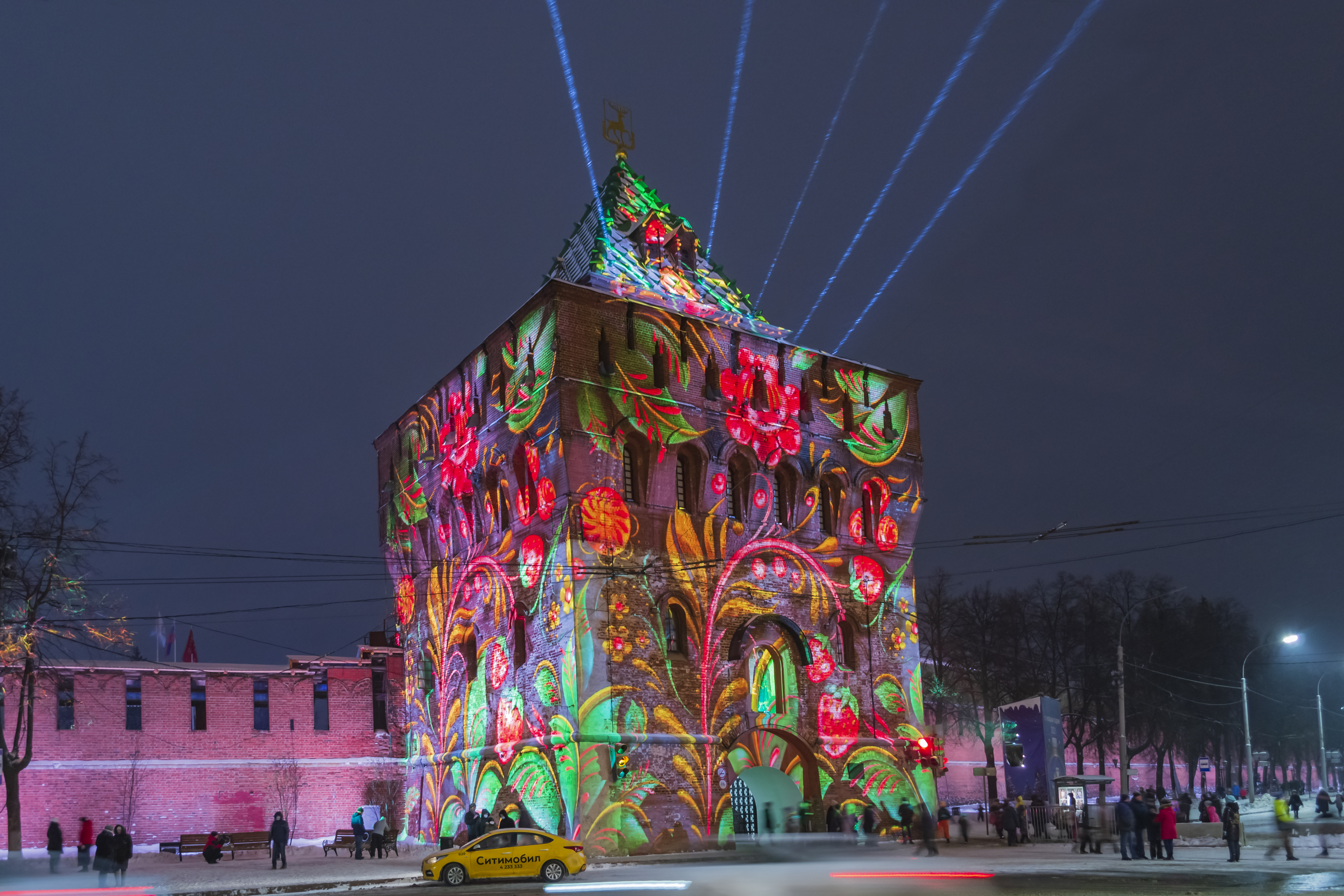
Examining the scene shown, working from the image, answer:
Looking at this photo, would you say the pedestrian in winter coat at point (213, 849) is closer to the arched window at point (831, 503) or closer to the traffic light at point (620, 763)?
the traffic light at point (620, 763)

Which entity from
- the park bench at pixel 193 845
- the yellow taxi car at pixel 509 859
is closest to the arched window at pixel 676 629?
the yellow taxi car at pixel 509 859

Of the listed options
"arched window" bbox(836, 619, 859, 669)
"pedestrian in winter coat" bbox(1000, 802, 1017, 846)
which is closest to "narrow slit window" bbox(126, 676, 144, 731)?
"arched window" bbox(836, 619, 859, 669)

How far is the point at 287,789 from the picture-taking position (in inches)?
1524

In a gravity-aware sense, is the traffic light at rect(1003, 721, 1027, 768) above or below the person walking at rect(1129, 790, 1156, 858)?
above

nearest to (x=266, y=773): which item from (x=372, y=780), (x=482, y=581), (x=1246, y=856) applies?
(x=372, y=780)

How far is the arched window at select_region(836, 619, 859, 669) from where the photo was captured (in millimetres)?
35625

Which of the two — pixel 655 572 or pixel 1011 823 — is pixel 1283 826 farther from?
pixel 655 572

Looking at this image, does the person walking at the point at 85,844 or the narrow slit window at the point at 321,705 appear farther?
the narrow slit window at the point at 321,705

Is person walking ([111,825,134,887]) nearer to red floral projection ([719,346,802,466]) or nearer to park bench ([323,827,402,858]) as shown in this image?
park bench ([323,827,402,858])

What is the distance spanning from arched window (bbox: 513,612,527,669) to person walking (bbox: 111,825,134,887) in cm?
1041

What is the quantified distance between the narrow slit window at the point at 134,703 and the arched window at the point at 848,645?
21443mm

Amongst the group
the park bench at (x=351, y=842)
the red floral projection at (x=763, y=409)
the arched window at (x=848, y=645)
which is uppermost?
the red floral projection at (x=763, y=409)

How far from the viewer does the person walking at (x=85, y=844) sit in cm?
2928

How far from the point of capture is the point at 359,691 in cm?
4072
